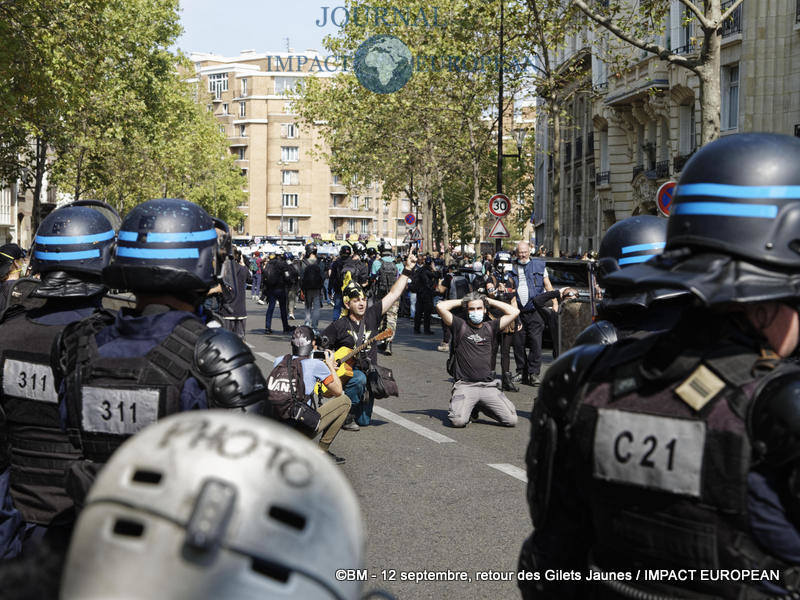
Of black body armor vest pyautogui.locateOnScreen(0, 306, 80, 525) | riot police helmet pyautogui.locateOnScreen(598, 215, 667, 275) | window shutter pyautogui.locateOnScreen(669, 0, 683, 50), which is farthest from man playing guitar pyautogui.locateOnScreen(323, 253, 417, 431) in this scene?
window shutter pyautogui.locateOnScreen(669, 0, 683, 50)

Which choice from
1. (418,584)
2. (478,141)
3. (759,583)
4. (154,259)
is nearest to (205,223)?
(154,259)

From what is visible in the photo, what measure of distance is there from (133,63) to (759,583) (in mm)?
39822

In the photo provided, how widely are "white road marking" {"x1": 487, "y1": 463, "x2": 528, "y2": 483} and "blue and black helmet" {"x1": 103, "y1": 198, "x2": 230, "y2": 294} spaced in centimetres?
514

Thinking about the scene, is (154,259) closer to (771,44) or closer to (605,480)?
(605,480)

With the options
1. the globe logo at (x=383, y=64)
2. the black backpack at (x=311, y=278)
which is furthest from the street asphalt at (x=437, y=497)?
the globe logo at (x=383, y=64)

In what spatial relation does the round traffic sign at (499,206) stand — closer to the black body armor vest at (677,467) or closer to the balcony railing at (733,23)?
the balcony railing at (733,23)

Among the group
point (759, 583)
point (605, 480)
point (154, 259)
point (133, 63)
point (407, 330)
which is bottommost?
point (407, 330)

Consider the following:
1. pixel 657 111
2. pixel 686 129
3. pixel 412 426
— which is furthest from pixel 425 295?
pixel 657 111

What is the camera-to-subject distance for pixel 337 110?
42.1 metres

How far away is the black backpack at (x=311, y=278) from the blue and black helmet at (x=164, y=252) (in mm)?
17530

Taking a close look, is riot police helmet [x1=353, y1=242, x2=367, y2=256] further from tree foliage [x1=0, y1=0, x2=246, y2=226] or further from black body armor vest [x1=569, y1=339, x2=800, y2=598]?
black body armor vest [x1=569, y1=339, x2=800, y2=598]

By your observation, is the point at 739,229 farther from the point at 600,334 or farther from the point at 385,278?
the point at 385,278

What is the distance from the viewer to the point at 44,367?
3521 millimetres

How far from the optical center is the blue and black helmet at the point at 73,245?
3783mm
